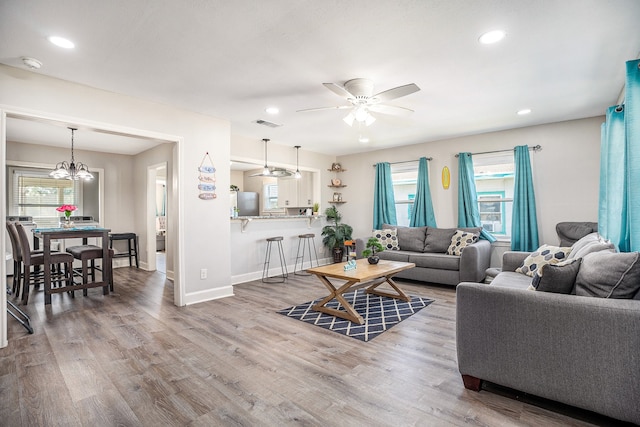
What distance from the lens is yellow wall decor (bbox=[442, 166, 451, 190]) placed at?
5841 mm

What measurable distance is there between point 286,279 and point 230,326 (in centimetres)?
238

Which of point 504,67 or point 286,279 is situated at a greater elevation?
point 504,67

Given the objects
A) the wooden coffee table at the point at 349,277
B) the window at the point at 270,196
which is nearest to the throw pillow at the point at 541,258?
the wooden coffee table at the point at 349,277

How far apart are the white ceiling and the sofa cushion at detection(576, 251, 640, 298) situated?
1648 millimetres

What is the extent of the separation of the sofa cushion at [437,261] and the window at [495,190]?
1.17 meters

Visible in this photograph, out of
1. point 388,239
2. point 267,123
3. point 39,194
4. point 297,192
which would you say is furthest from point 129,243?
point 388,239

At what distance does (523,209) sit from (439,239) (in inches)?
52.8

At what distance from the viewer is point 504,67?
2.94 metres

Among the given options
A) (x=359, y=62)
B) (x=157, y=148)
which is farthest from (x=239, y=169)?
(x=359, y=62)

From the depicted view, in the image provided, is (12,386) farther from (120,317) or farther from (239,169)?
(239,169)

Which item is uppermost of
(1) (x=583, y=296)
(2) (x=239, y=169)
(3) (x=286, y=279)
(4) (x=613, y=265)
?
(2) (x=239, y=169)

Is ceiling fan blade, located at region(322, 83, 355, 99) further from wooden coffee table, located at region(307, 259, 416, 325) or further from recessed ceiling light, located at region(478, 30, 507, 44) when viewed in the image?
wooden coffee table, located at region(307, 259, 416, 325)

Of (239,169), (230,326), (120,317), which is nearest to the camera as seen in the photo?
(230,326)

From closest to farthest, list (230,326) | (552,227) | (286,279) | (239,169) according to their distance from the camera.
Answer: (230,326), (552,227), (286,279), (239,169)
